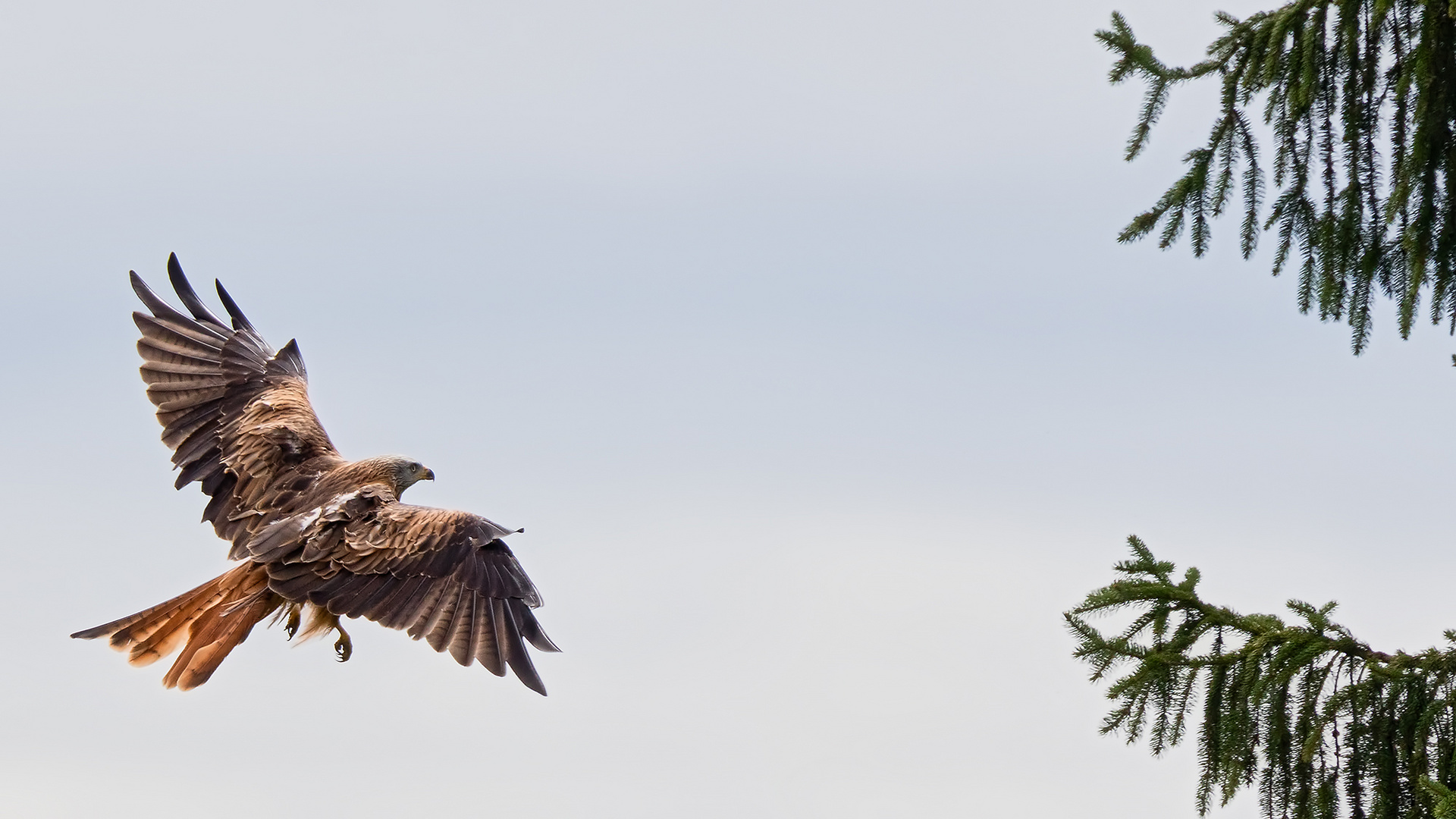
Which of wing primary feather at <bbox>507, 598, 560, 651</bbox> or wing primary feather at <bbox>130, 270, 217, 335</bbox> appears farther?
wing primary feather at <bbox>130, 270, 217, 335</bbox>

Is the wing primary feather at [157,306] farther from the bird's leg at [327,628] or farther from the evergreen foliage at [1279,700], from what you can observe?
the evergreen foliage at [1279,700]

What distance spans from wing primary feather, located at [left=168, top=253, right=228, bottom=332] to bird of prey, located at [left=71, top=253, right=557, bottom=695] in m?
1.02

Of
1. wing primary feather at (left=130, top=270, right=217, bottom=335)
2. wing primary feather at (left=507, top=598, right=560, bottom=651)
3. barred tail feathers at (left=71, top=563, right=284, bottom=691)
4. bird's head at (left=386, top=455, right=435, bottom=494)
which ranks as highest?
wing primary feather at (left=130, top=270, right=217, bottom=335)

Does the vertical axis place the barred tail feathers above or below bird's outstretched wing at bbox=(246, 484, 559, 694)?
below

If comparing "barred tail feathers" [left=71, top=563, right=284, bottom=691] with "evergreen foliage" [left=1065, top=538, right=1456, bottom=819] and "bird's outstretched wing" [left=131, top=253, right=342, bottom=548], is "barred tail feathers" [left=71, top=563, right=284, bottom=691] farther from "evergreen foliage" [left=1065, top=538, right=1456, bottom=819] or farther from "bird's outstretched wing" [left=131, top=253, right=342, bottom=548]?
"evergreen foliage" [left=1065, top=538, right=1456, bottom=819]

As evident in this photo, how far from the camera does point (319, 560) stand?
21.9ft

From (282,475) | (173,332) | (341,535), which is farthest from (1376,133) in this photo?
(173,332)

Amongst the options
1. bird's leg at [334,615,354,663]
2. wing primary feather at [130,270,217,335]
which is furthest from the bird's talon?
wing primary feather at [130,270,217,335]

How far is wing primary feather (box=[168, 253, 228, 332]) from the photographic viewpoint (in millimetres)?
9445

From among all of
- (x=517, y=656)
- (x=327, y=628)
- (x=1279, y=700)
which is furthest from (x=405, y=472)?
(x=1279, y=700)

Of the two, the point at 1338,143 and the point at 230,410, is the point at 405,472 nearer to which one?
the point at 230,410

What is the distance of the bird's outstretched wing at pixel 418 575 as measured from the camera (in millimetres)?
6180

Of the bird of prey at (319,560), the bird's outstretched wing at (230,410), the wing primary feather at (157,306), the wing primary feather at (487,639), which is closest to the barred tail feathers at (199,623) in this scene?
the bird of prey at (319,560)

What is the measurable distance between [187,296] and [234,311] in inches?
13.8
